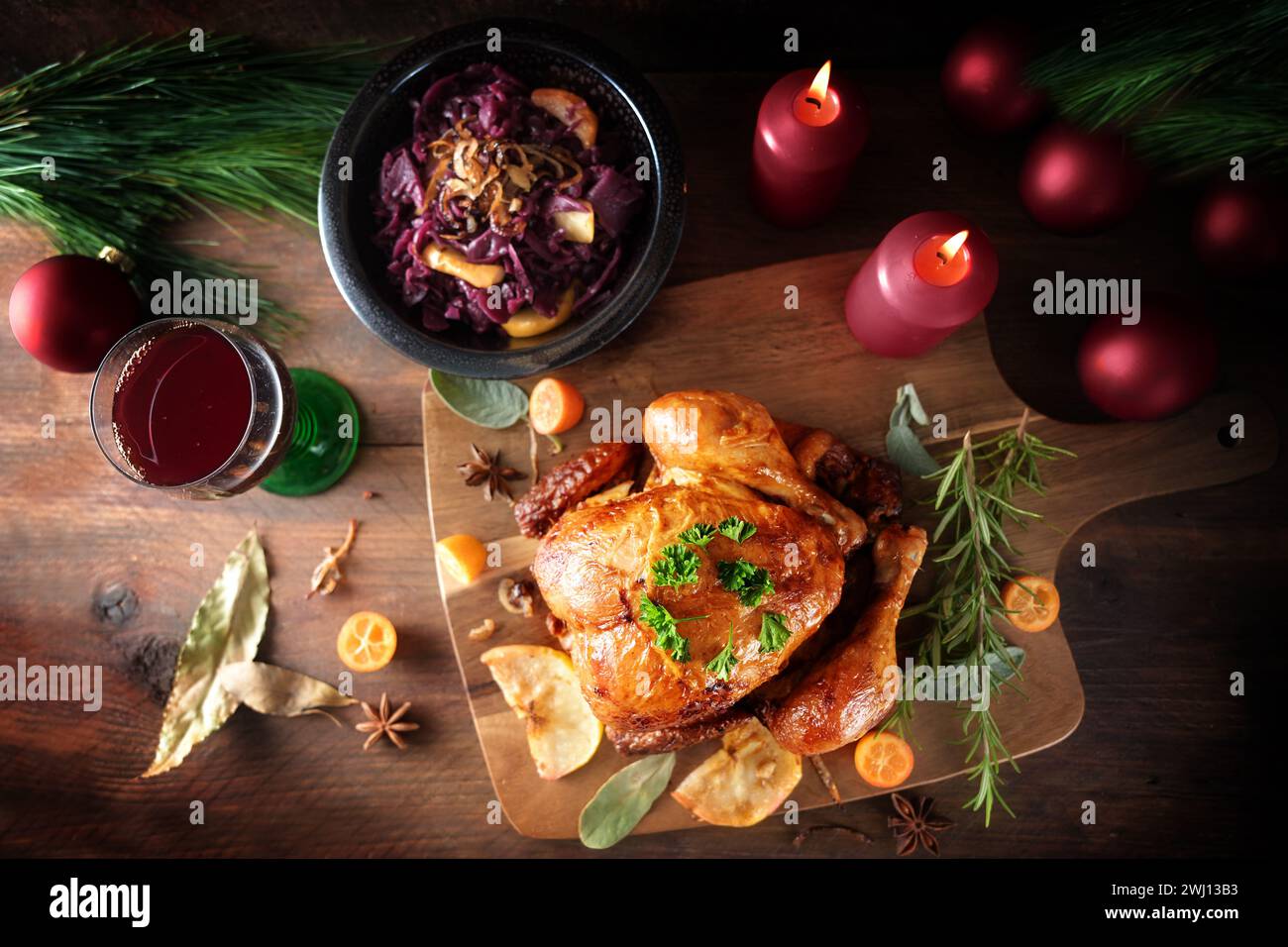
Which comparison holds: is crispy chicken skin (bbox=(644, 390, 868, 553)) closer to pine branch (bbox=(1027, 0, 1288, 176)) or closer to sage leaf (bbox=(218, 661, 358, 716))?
pine branch (bbox=(1027, 0, 1288, 176))

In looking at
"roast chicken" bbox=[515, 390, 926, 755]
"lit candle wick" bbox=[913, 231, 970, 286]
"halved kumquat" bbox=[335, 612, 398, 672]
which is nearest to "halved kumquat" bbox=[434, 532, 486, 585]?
"roast chicken" bbox=[515, 390, 926, 755]

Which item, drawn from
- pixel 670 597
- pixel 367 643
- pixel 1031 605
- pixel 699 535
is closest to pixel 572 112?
pixel 699 535

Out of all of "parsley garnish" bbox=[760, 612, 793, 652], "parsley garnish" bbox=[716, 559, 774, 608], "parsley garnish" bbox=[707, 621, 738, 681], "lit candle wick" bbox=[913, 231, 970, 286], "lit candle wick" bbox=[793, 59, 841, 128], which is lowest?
"parsley garnish" bbox=[707, 621, 738, 681]

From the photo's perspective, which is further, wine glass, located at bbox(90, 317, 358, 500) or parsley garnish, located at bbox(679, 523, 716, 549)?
wine glass, located at bbox(90, 317, 358, 500)

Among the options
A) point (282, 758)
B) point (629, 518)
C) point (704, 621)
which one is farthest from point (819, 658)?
point (282, 758)

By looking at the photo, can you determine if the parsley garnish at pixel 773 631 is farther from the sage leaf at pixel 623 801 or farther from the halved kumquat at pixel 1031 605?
the halved kumquat at pixel 1031 605
